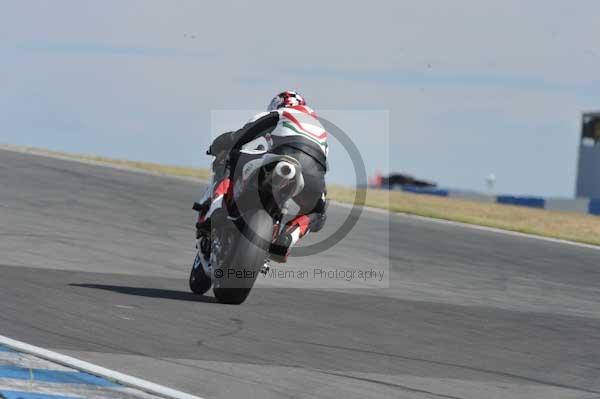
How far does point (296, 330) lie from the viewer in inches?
270

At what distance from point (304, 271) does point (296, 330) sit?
3.97 m

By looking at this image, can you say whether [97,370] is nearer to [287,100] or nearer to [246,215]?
[246,215]

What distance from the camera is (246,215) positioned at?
7172mm

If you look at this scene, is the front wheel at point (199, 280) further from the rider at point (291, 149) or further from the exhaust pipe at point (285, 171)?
the exhaust pipe at point (285, 171)

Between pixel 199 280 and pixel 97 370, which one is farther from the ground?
pixel 97 370

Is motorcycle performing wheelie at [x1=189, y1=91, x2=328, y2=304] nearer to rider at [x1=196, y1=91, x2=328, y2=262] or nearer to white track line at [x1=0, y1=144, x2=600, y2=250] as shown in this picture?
rider at [x1=196, y1=91, x2=328, y2=262]

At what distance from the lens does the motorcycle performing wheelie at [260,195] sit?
7117mm

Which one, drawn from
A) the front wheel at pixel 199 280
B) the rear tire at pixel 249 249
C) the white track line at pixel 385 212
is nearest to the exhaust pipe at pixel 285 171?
the rear tire at pixel 249 249

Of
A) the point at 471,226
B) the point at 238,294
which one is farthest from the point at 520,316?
the point at 471,226

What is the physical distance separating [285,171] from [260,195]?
34 cm

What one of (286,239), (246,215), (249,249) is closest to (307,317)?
(286,239)

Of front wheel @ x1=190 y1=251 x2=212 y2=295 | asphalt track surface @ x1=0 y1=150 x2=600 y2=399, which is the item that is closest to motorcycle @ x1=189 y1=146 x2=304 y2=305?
asphalt track surface @ x1=0 y1=150 x2=600 y2=399

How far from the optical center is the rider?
24.4 ft

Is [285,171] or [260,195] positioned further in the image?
[260,195]
